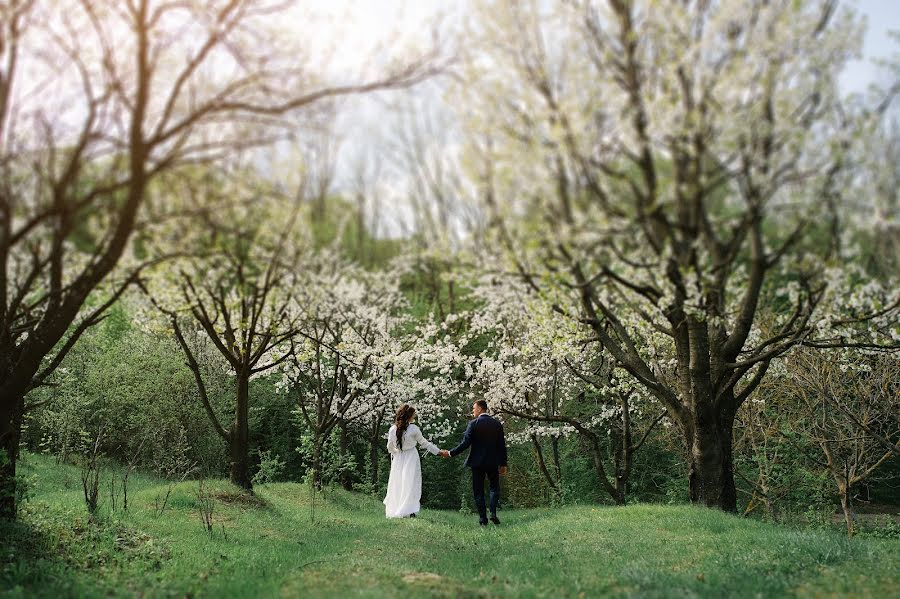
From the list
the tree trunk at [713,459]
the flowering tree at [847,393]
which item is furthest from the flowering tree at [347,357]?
the flowering tree at [847,393]

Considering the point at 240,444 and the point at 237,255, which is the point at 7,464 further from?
the point at 240,444

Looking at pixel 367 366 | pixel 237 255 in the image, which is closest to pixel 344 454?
pixel 367 366

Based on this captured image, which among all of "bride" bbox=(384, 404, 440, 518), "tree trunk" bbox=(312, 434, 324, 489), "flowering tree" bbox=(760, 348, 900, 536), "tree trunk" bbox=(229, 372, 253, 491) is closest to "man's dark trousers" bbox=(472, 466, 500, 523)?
"bride" bbox=(384, 404, 440, 518)

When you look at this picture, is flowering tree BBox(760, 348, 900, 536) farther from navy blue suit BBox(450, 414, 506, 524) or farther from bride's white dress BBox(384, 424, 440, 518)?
bride's white dress BBox(384, 424, 440, 518)

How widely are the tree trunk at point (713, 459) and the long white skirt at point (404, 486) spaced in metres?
5.51

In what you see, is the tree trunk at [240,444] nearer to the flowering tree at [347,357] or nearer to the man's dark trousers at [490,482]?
the flowering tree at [347,357]

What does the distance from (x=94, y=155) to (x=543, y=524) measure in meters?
9.33


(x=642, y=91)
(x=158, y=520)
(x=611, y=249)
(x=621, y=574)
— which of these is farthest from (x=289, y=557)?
(x=642, y=91)

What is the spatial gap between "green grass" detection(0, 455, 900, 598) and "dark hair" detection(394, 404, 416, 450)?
7.91 feet

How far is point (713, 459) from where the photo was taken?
1242 centimetres

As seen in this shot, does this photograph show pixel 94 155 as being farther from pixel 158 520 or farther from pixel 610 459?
pixel 610 459

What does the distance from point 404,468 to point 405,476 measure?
17cm

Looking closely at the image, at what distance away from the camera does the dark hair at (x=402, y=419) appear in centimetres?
1439

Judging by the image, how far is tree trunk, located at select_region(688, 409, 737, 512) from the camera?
1226 centimetres
